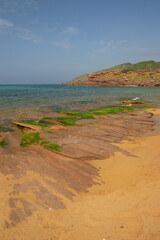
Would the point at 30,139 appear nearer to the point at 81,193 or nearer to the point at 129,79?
the point at 81,193

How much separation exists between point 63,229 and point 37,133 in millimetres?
6597

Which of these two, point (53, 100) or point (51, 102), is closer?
point (51, 102)

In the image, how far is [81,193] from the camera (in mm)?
4848

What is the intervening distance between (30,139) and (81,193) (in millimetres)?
4984

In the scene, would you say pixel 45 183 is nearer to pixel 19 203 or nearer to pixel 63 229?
pixel 19 203

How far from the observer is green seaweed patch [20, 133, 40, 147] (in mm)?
8273

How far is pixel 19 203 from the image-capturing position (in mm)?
4219

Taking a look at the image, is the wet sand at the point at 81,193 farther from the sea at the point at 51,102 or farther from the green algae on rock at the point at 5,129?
the sea at the point at 51,102

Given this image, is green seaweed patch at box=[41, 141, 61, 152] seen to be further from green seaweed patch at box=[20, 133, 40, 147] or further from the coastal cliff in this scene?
the coastal cliff

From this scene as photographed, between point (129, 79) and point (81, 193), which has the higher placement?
point (129, 79)

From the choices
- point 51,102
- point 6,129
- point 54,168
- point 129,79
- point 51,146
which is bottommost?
point 54,168

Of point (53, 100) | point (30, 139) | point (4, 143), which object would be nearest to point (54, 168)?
point (30, 139)

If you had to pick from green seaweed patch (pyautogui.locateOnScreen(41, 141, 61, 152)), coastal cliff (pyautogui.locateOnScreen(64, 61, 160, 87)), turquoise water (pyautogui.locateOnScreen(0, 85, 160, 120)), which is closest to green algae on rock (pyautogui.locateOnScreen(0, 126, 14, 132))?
green seaweed patch (pyautogui.locateOnScreen(41, 141, 61, 152))

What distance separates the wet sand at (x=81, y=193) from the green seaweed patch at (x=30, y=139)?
692 mm
